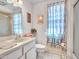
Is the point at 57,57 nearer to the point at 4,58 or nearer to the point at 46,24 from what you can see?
the point at 46,24

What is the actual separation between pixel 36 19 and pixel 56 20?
956 mm

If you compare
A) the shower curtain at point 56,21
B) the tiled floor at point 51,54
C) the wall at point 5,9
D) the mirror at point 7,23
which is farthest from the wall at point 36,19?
the wall at point 5,9

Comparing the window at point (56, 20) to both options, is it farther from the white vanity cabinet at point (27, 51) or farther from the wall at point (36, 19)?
the white vanity cabinet at point (27, 51)

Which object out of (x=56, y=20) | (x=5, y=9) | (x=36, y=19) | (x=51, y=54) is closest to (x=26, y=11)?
(x=36, y=19)

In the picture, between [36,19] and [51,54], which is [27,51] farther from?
[36,19]

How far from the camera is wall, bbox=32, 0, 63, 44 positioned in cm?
399

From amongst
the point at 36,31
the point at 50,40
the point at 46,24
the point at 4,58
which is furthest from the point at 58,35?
the point at 4,58

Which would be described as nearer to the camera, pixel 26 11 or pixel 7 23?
pixel 7 23

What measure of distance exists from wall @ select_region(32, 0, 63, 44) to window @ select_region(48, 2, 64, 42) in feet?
0.64

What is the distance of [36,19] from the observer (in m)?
4.23

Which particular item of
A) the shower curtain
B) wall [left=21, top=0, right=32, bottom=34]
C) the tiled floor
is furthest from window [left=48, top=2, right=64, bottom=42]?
wall [left=21, top=0, right=32, bottom=34]

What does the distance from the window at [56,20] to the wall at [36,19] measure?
19 centimetres

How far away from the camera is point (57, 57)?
3.38 meters

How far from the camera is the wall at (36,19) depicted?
3994mm
